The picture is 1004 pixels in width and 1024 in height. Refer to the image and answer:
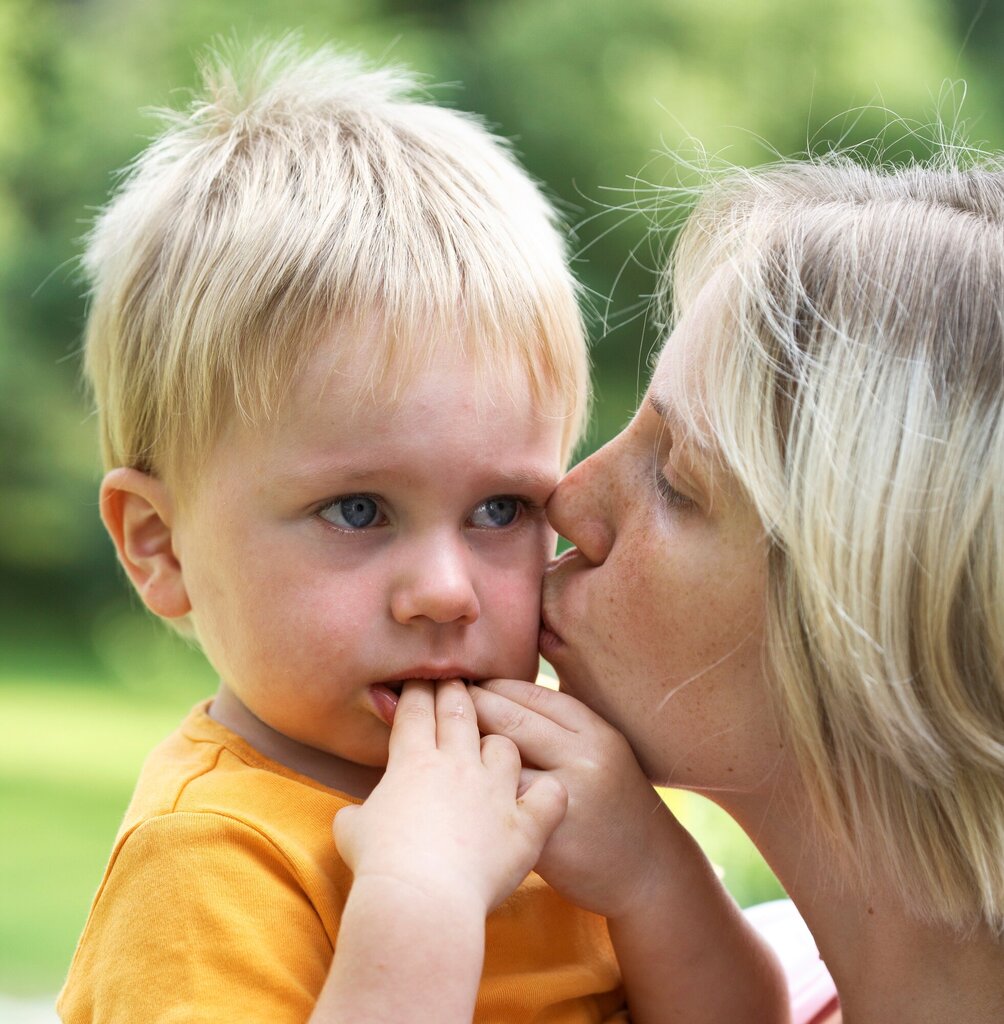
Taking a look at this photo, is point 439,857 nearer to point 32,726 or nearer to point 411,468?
point 411,468

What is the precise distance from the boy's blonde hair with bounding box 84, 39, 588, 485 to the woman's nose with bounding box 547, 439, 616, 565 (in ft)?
0.37

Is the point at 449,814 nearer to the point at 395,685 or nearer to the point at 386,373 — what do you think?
the point at 395,685

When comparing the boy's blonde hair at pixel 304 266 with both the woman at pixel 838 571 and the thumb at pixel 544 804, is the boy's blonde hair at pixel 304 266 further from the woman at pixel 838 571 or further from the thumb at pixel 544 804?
the thumb at pixel 544 804

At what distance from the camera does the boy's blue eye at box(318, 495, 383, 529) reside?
5.19ft

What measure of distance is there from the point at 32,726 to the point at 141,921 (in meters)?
5.98

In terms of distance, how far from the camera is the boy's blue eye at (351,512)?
158 cm

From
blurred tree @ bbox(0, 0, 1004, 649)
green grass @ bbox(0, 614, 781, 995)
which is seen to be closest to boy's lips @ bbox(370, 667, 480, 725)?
green grass @ bbox(0, 614, 781, 995)

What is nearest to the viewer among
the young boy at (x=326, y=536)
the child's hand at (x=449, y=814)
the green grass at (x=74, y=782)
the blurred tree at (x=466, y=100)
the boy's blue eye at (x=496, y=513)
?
the child's hand at (x=449, y=814)

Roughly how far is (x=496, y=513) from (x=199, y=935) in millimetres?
610

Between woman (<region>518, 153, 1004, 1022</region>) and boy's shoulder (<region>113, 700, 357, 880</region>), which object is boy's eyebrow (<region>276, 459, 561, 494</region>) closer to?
woman (<region>518, 153, 1004, 1022</region>)

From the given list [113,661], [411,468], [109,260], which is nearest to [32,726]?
[113,661]

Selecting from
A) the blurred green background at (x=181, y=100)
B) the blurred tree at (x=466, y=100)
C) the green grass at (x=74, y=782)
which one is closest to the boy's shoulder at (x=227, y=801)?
the green grass at (x=74, y=782)

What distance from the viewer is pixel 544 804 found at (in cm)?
143

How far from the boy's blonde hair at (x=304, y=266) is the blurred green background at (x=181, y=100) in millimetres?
4970
